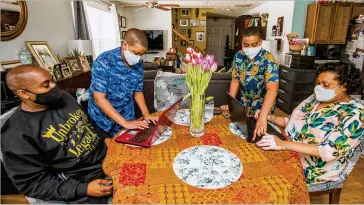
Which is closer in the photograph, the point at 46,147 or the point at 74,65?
the point at 46,147

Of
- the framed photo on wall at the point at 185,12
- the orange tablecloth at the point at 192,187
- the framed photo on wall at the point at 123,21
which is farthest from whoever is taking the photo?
the framed photo on wall at the point at 185,12

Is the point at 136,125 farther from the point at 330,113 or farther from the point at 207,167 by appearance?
the point at 330,113

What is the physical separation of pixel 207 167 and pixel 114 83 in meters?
0.98

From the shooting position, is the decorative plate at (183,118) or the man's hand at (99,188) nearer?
the man's hand at (99,188)

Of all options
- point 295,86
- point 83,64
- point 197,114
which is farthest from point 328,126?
point 83,64

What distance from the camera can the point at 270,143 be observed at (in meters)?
1.16

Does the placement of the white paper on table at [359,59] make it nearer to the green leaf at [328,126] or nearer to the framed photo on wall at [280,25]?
the framed photo on wall at [280,25]

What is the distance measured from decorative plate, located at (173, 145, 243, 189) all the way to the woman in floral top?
0.81 feet

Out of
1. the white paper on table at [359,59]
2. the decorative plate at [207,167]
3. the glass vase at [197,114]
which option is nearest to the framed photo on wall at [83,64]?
the glass vase at [197,114]

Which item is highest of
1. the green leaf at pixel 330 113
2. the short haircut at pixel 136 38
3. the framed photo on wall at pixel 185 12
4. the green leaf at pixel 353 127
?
the framed photo on wall at pixel 185 12

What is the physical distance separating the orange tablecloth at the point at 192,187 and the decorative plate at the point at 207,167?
3 cm

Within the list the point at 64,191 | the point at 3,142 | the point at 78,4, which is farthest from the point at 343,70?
the point at 78,4

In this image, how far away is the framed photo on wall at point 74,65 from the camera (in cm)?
303

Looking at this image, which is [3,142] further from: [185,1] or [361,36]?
[185,1]
